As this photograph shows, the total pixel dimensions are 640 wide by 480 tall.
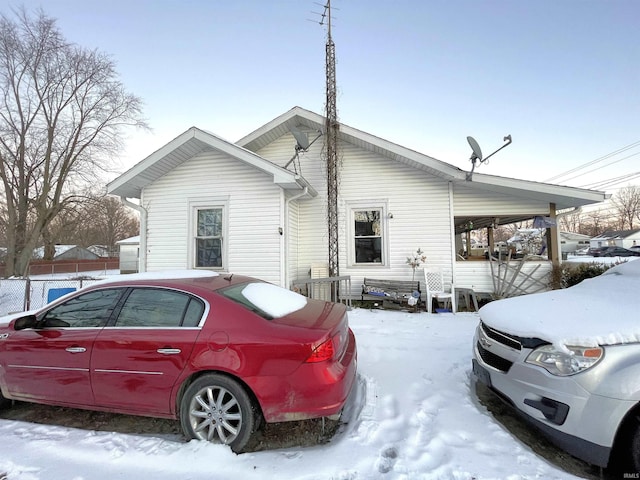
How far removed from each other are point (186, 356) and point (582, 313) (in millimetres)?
3270

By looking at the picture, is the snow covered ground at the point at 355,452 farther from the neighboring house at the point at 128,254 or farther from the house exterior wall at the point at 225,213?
the neighboring house at the point at 128,254

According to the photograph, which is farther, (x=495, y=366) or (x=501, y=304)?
(x=501, y=304)

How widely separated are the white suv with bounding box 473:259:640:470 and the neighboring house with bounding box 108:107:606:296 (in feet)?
18.8

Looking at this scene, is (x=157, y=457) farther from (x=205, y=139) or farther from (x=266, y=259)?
(x=205, y=139)

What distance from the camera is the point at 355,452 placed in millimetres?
2406

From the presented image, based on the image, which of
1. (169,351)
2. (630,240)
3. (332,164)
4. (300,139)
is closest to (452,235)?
(332,164)

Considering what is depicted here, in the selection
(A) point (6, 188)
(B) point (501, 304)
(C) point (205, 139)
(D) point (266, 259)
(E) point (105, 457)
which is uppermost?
(A) point (6, 188)

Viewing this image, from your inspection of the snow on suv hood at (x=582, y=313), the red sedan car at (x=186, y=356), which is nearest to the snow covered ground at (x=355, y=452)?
the red sedan car at (x=186, y=356)

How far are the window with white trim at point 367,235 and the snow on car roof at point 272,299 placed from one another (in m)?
5.53

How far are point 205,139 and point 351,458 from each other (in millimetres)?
7582

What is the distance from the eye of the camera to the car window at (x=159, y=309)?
2738 mm

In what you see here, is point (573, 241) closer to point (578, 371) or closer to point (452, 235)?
point (452, 235)

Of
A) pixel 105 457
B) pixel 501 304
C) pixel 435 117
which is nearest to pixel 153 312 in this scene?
pixel 105 457

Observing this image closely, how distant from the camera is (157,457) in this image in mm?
2408
